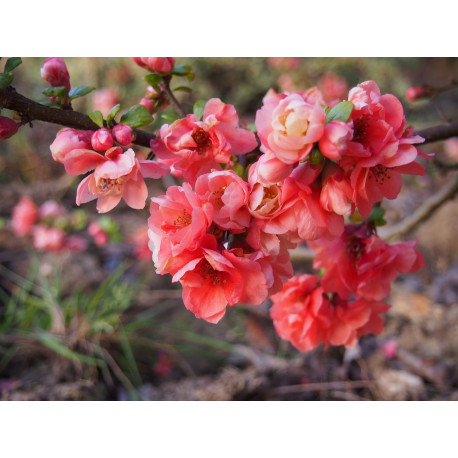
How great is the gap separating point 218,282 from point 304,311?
8.4 inches

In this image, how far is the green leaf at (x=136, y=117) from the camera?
46 centimetres

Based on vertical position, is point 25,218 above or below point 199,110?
below

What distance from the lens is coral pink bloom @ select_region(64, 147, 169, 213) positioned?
41cm

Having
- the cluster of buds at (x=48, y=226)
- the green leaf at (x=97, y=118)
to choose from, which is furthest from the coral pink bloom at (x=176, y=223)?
the cluster of buds at (x=48, y=226)

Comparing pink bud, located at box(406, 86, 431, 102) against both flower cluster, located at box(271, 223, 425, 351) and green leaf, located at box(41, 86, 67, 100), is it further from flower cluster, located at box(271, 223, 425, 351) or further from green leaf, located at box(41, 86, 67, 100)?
green leaf, located at box(41, 86, 67, 100)

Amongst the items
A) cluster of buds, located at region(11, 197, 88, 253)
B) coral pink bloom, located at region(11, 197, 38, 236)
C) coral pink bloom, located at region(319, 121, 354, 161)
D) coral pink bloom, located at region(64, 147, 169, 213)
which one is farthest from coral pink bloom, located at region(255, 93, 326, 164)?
coral pink bloom, located at region(11, 197, 38, 236)

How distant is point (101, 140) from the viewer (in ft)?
1.36

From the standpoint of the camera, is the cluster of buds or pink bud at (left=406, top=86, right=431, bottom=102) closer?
pink bud at (left=406, top=86, right=431, bottom=102)

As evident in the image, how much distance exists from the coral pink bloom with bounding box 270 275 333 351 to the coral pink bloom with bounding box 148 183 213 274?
23 centimetres

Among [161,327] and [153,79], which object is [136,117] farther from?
[161,327]

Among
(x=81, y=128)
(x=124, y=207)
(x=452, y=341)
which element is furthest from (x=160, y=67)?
(x=124, y=207)

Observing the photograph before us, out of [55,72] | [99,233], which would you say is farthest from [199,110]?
[99,233]

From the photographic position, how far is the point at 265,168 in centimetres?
35

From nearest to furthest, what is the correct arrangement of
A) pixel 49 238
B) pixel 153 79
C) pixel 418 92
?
pixel 153 79 < pixel 418 92 < pixel 49 238
